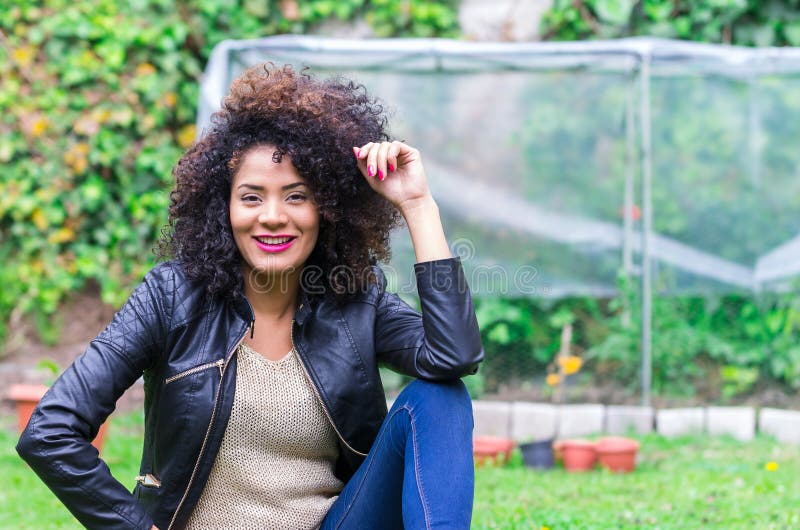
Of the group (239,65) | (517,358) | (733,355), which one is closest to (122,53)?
(239,65)

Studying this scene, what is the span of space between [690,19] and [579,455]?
2573 mm

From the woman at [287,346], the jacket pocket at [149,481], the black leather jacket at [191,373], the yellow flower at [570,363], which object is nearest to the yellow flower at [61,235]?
the yellow flower at [570,363]

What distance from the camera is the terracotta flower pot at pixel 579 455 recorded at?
3.94 meters

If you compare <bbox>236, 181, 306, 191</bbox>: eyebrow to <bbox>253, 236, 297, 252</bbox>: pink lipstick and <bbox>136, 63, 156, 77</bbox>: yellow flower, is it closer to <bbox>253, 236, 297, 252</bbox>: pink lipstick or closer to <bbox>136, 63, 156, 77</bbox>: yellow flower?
<bbox>253, 236, 297, 252</bbox>: pink lipstick

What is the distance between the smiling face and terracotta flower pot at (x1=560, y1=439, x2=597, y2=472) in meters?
2.12

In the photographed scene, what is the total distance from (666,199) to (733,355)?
35.1 inches

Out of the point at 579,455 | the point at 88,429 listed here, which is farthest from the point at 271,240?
the point at 579,455

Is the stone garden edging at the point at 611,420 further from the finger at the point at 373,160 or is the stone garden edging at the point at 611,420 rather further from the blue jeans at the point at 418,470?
the finger at the point at 373,160

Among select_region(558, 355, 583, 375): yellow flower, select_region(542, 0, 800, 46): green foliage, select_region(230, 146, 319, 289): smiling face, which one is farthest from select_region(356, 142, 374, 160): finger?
select_region(542, 0, 800, 46): green foliage

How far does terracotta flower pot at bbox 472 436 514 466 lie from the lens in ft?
13.2

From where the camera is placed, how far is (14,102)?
16.6ft

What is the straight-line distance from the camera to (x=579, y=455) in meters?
3.95

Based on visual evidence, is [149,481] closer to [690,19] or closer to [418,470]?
[418,470]

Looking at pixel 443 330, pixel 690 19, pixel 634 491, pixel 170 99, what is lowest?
pixel 634 491
